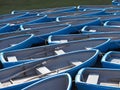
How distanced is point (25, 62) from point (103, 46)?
2304mm

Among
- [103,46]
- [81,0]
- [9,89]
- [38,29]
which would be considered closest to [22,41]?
[38,29]

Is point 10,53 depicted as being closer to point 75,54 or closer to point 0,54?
point 0,54

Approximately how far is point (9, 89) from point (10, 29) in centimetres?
513

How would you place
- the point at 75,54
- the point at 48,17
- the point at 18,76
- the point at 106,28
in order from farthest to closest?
the point at 48,17 < the point at 106,28 < the point at 75,54 < the point at 18,76

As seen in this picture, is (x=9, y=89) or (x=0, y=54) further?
(x=0, y=54)

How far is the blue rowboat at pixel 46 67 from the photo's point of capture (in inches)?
245

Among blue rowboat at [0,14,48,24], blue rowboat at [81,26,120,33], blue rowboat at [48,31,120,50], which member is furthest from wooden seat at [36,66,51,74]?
blue rowboat at [0,14,48,24]

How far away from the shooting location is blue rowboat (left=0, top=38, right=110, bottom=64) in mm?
7457

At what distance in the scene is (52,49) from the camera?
7715 mm

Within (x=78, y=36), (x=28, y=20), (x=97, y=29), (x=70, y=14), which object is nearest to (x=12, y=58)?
(x=78, y=36)

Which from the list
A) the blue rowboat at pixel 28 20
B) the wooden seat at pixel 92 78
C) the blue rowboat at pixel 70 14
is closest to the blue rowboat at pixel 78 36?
the blue rowboat at pixel 28 20

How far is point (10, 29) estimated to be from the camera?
408 inches

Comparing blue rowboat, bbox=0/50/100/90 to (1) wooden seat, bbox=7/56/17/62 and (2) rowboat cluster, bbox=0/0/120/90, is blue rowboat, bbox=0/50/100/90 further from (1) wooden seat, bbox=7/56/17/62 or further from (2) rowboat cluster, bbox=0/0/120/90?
(1) wooden seat, bbox=7/56/17/62

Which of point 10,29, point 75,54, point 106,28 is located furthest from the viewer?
point 10,29
